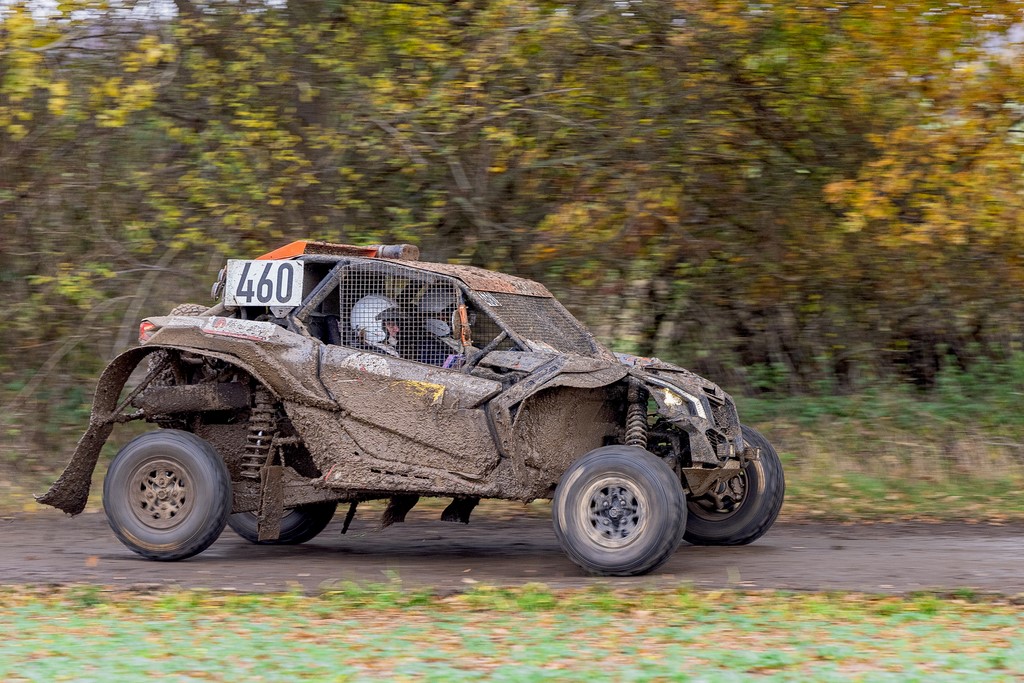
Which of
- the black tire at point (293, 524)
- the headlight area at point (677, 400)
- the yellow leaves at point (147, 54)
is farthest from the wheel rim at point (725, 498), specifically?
the yellow leaves at point (147, 54)

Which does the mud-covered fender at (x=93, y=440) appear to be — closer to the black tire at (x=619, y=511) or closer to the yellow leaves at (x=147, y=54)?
the black tire at (x=619, y=511)

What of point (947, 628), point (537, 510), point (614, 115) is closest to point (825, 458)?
point (537, 510)

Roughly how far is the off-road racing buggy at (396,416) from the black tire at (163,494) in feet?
0.04

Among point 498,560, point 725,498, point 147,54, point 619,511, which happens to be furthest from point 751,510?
point 147,54

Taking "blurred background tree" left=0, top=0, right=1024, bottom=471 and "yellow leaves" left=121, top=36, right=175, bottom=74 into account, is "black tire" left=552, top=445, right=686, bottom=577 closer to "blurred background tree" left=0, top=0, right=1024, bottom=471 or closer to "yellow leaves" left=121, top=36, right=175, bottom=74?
"blurred background tree" left=0, top=0, right=1024, bottom=471

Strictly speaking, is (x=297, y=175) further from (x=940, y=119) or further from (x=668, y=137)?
(x=940, y=119)

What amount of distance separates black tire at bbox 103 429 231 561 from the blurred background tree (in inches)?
204

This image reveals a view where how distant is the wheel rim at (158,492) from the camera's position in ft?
30.7

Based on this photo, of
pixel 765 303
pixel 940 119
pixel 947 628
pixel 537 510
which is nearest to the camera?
pixel 947 628

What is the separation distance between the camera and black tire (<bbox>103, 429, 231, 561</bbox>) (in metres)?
9.26

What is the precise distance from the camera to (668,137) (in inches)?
571

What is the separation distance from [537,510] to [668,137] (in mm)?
4520

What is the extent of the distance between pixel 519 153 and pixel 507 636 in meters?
8.86

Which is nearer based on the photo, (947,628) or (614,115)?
(947,628)
